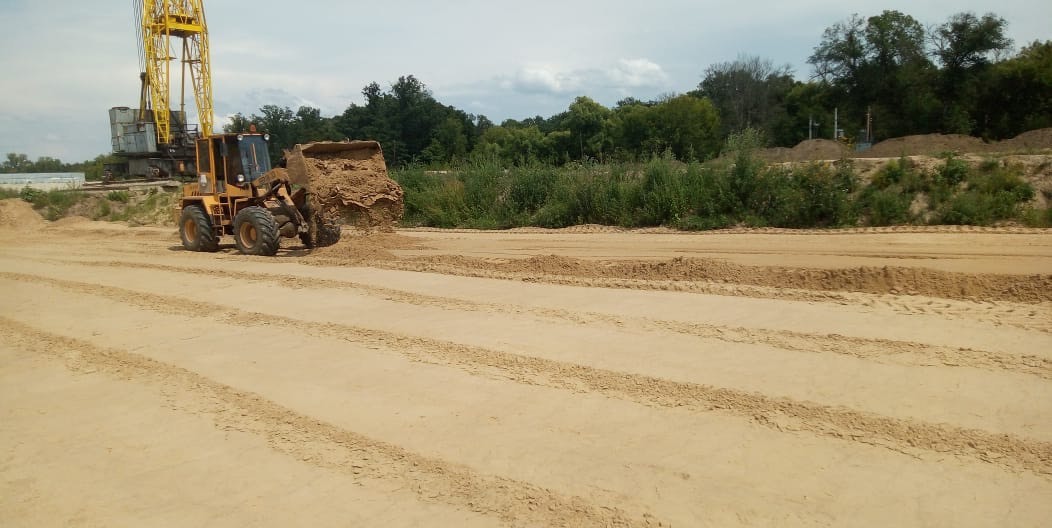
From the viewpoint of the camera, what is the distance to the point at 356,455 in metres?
5.12

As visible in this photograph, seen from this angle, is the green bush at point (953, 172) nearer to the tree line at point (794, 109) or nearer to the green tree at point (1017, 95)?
the tree line at point (794, 109)

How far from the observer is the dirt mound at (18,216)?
1152 inches

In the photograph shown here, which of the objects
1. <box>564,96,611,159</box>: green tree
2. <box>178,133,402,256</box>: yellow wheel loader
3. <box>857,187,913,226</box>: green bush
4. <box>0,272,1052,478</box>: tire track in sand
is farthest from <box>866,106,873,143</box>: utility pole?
<box>0,272,1052,478</box>: tire track in sand

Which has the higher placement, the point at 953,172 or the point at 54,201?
the point at 54,201

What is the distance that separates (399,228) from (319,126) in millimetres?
40252

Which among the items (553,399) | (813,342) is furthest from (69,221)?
(813,342)

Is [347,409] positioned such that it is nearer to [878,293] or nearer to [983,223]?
[878,293]

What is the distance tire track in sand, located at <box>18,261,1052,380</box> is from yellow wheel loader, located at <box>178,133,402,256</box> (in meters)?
4.99

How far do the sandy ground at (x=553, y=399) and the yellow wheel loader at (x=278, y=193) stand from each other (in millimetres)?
3249

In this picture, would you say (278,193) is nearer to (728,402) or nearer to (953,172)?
(728,402)

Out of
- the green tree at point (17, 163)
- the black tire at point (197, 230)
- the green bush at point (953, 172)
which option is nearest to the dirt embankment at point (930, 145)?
the green bush at point (953, 172)

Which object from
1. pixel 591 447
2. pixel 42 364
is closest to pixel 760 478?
pixel 591 447

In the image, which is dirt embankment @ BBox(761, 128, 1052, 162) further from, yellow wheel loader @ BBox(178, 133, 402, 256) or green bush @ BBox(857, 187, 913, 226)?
yellow wheel loader @ BBox(178, 133, 402, 256)

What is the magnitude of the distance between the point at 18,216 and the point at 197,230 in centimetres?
1921
